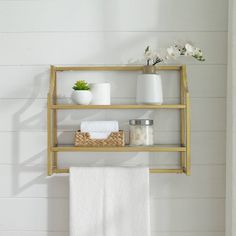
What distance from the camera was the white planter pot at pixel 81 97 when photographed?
1.48 m

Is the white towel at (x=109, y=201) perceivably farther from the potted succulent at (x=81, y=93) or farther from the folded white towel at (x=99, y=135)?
the potted succulent at (x=81, y=93)

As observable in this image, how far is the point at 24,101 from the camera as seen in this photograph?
1.63 meters

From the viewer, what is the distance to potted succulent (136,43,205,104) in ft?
4.92

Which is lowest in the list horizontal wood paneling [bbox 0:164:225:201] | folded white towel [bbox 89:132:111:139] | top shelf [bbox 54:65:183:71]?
horizontal wood paneling [bbox 0:164:225:201]

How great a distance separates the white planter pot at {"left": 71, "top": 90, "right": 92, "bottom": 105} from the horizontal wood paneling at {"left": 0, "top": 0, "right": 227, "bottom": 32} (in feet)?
0.95

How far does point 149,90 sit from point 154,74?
65 mm

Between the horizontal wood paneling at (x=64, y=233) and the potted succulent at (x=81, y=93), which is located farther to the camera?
the horizontal wood paneling at (x=64, y=233)

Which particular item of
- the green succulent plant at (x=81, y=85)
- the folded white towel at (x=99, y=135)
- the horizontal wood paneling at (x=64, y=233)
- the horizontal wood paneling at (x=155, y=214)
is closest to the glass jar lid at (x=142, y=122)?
the folded white towel at (x=99, y=135)

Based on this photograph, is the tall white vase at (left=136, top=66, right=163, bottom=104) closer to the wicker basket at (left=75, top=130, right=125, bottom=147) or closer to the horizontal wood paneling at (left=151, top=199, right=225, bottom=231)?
the wicker basket at (left=75, top=130, right=125, bottom=147)

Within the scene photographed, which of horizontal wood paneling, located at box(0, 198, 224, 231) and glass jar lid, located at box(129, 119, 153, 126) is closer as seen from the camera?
glass jar lid, located at box(129, 119, 153, 126)

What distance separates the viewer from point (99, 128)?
151cm

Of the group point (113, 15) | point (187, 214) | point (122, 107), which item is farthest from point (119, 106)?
point (187, 214)

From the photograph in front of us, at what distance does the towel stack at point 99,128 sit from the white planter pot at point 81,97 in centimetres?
8

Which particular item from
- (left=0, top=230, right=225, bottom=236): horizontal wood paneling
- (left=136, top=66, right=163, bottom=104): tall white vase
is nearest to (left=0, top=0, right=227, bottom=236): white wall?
(left=0, top=230, right=225, bottom=236): horizontal wood paneling
